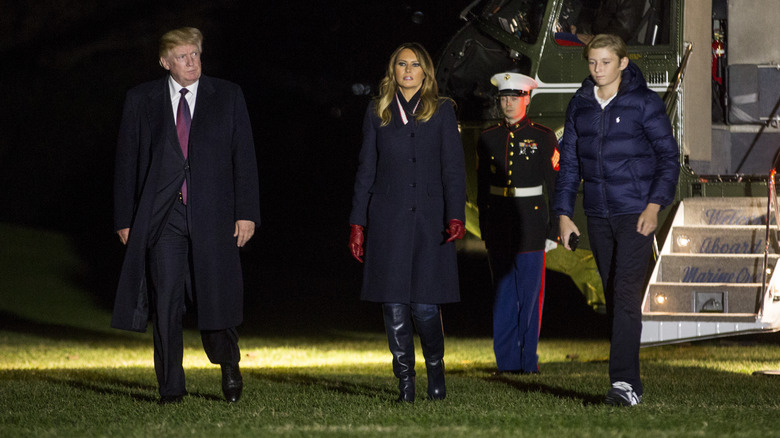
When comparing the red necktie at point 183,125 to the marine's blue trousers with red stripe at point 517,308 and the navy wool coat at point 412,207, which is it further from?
the marine's blue trousers with red stripe at point 517,308

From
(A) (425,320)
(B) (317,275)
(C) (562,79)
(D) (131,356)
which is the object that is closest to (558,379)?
(A) (425,320)

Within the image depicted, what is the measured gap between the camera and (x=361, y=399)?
5.60 metres

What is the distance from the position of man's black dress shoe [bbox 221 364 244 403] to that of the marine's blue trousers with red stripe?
7.08 ft

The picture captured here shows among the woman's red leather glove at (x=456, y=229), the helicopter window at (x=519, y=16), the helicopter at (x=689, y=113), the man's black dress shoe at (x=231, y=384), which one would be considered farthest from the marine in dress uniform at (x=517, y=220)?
the man's black dress shoe at (x=231, y=384)

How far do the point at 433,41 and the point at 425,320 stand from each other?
13.3 m

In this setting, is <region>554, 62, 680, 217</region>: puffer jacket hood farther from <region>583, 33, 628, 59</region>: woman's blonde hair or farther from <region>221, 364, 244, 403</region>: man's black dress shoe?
<region>221, 364, 244, 403</region>: man's black dress shoe

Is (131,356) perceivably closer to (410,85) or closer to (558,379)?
(558,379)

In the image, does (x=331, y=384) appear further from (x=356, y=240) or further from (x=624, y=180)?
(x=624, y=180)

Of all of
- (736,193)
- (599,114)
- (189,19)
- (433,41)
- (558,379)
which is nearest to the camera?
(599,114)

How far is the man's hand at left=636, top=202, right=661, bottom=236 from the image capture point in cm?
519

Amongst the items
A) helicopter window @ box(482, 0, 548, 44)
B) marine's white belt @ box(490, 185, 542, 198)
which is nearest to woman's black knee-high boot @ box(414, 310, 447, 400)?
marine's white belt @ box(490, 185, 542, 198)

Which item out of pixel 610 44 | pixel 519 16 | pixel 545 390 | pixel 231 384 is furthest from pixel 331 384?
pixel 519 16

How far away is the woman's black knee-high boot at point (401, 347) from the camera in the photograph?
5422 millimetres


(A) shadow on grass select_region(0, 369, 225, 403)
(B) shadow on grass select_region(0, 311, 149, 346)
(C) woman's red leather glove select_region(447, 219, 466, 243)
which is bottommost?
(B) shadow on grass select_region(0, 311, 149, 346)
